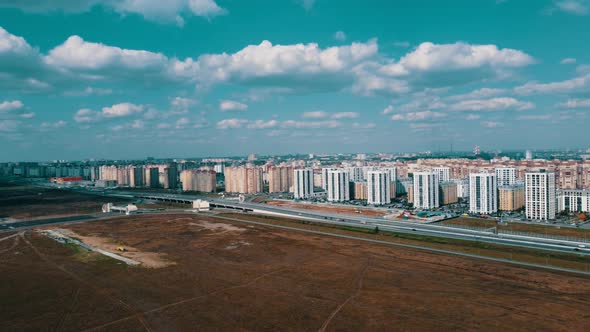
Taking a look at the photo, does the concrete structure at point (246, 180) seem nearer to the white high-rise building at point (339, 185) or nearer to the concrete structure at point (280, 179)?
the concrete structure at point (280, 179)

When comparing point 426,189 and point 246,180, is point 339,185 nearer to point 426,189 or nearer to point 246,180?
point 426,189

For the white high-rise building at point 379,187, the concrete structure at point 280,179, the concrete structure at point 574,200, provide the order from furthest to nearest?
the concrete structure at point 280,179, the white high-rise building at point 379,187, the concrete structure at point 574,200

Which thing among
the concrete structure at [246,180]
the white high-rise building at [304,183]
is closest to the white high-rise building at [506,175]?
the white high-rise building at [304,183]

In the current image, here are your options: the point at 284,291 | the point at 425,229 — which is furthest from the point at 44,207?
the point at 425,229

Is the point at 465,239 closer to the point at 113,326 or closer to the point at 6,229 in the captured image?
the point at 113,326

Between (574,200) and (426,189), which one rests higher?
(426,189)

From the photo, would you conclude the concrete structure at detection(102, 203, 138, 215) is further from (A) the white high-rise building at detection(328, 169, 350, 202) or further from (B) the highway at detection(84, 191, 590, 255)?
(A) the white high-rise building at detection(328, 169, 350, 202)
